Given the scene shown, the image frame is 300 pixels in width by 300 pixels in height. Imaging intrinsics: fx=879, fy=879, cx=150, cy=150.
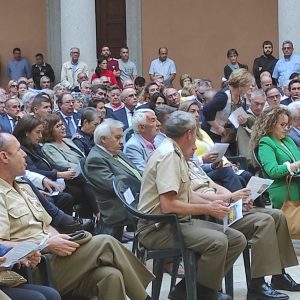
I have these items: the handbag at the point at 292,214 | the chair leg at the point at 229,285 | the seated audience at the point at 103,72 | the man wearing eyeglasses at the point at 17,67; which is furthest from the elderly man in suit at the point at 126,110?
the man wearing eyeglasses at the point at 17,67

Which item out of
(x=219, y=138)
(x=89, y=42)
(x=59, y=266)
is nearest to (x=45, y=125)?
(x=219, y=138)

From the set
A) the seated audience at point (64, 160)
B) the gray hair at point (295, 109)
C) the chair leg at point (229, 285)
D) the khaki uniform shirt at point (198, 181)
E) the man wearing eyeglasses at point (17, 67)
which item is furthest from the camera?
the man wearing eyeglasses at point (17, 67)

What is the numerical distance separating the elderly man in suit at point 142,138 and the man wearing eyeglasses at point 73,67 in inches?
272

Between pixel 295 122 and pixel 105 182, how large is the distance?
223cm

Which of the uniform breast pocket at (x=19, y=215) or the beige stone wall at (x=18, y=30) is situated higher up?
the beige stone wall at (x=18, y=30)

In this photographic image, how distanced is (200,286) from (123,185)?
95 centimetres

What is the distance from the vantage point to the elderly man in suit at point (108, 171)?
6.55 meters

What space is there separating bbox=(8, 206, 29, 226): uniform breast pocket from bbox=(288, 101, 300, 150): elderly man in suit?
12.0 ft

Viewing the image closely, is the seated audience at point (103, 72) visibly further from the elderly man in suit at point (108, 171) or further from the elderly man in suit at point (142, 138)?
the elderly man in suit at point (108, 171)

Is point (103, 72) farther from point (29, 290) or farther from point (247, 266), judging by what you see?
point (29, 290)

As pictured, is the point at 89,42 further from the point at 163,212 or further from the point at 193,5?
the point at 163,212

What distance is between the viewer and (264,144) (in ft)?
22.9

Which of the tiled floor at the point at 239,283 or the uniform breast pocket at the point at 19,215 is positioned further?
the tiled floor at the point at 239,283

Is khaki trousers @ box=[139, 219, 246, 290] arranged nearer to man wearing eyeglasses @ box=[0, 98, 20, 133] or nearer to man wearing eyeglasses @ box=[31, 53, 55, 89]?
man wearing eyeglasses @ box=[0, 98, 20, 133]
